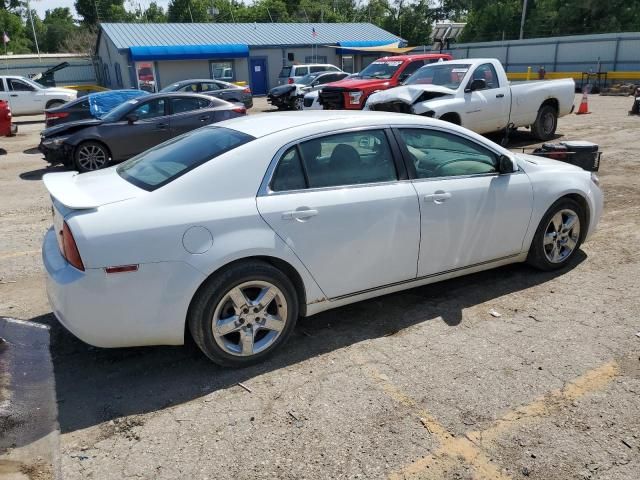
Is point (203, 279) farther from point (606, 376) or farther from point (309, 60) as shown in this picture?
point (309, 60)

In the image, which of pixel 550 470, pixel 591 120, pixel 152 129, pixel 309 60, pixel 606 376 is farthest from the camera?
pixel 309 60

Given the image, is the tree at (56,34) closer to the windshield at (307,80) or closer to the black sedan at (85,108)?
the windshield at (307,80)

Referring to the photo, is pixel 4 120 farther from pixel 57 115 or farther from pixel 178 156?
pixel 178 156

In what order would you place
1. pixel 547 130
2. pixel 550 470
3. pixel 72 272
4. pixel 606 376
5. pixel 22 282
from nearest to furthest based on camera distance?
1. pixel 550 470
2. pixel 72 272
3. pixel 606 376
4. pixel 22 282
5. pixel 547 130

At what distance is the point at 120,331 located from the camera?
3139 mm

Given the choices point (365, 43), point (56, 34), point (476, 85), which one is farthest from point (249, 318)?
point (56, 34)

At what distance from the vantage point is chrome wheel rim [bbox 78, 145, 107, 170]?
34.0ft

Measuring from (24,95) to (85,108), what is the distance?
9940 millimetres

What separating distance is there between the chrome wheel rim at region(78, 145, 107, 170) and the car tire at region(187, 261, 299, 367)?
8224 millimetres

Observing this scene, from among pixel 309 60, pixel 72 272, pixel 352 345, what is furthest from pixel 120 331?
pixel 309 60

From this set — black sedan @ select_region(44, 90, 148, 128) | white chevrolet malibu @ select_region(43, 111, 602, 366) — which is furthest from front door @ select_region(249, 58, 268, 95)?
white chevrolet malibu @ select_region(43, 111, 602, 366)

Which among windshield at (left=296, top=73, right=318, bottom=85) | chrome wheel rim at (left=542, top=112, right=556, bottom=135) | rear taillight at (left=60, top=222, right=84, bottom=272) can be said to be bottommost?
chrome wheel rim at (left=542, top=112, right=556, bottom=135)

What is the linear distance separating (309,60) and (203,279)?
36757 millimetres

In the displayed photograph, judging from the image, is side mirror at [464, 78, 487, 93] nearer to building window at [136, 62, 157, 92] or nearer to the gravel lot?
the gravel lot
